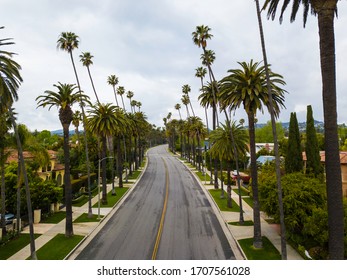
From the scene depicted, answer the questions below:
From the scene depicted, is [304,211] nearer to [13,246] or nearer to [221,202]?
[221,202]

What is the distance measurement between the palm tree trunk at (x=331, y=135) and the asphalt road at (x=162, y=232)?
11826 millimetres

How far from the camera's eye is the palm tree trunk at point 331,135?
1341 centimetres

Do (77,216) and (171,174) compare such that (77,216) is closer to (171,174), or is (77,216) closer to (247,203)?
(247,203)

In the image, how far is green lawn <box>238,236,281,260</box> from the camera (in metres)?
23.5

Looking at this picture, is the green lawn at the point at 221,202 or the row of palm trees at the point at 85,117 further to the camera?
the green lawn at the point at 221,202

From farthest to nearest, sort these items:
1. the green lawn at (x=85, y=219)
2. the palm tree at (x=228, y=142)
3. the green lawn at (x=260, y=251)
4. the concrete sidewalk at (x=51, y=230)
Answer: the palm tree at (x=228, y=142) → the green lawn at (x=85, y=219) → the concrete sidewalk at (x=51, y=230) → the green lawn at (x=260, y=251)

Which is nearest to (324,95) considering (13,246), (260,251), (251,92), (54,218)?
(251,92)

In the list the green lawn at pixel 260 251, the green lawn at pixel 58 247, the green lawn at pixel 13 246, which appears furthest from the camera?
the green lawn at pixel 13 246

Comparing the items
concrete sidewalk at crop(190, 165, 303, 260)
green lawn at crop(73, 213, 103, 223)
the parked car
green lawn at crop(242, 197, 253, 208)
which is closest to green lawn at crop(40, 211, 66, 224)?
→ green lawn at crop(73, 213, 103, 223)

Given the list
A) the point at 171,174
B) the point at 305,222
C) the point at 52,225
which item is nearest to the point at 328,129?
the point at 305,222

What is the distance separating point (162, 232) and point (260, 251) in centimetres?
988

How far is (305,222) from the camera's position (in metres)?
23.3

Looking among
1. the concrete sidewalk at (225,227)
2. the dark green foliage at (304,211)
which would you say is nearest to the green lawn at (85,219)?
the concrete sidewalk at (225,227)

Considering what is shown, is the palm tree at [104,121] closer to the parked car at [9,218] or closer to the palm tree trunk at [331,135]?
the parked car at [9,218]
